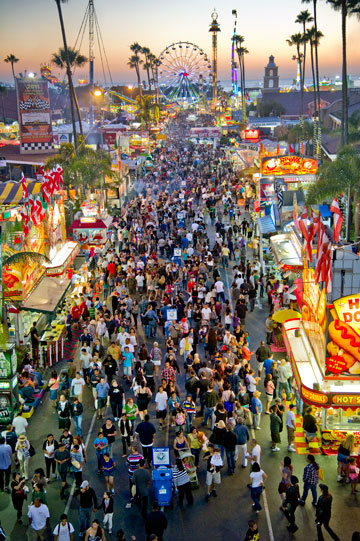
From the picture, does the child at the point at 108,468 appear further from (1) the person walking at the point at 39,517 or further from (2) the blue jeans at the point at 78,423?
(2) the blue jeans at the point at 78,423

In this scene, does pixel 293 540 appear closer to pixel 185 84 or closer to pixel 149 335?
pixel 149 335

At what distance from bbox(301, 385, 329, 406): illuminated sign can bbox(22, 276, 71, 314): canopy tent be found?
28.6ft

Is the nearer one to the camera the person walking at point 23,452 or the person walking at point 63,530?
the person walking at point 63,530

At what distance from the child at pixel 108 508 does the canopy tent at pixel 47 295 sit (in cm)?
881

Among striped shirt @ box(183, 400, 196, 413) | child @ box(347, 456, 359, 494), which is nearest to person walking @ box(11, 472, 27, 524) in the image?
striped shirt @ box(183, 400, 196, 413)

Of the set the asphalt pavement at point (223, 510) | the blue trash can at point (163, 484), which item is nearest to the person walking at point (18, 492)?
the asphalt pavement at point (223, 510)

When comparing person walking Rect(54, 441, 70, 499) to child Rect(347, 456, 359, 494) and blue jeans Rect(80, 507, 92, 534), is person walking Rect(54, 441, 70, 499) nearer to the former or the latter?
blue jeans Rect(80, 507, 92, 534)

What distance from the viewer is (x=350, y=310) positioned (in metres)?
12.4

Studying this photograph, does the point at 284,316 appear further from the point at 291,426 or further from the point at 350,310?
the point at 350,310

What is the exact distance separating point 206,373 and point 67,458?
4.59 meters

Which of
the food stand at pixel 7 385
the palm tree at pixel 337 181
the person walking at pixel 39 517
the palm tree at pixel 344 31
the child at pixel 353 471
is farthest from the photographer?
the palm tree at pixel 344 31

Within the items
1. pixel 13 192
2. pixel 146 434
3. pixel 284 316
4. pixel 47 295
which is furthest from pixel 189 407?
pixel 13 192

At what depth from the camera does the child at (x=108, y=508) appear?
35.1 feet

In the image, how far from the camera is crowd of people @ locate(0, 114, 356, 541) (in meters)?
11.4
